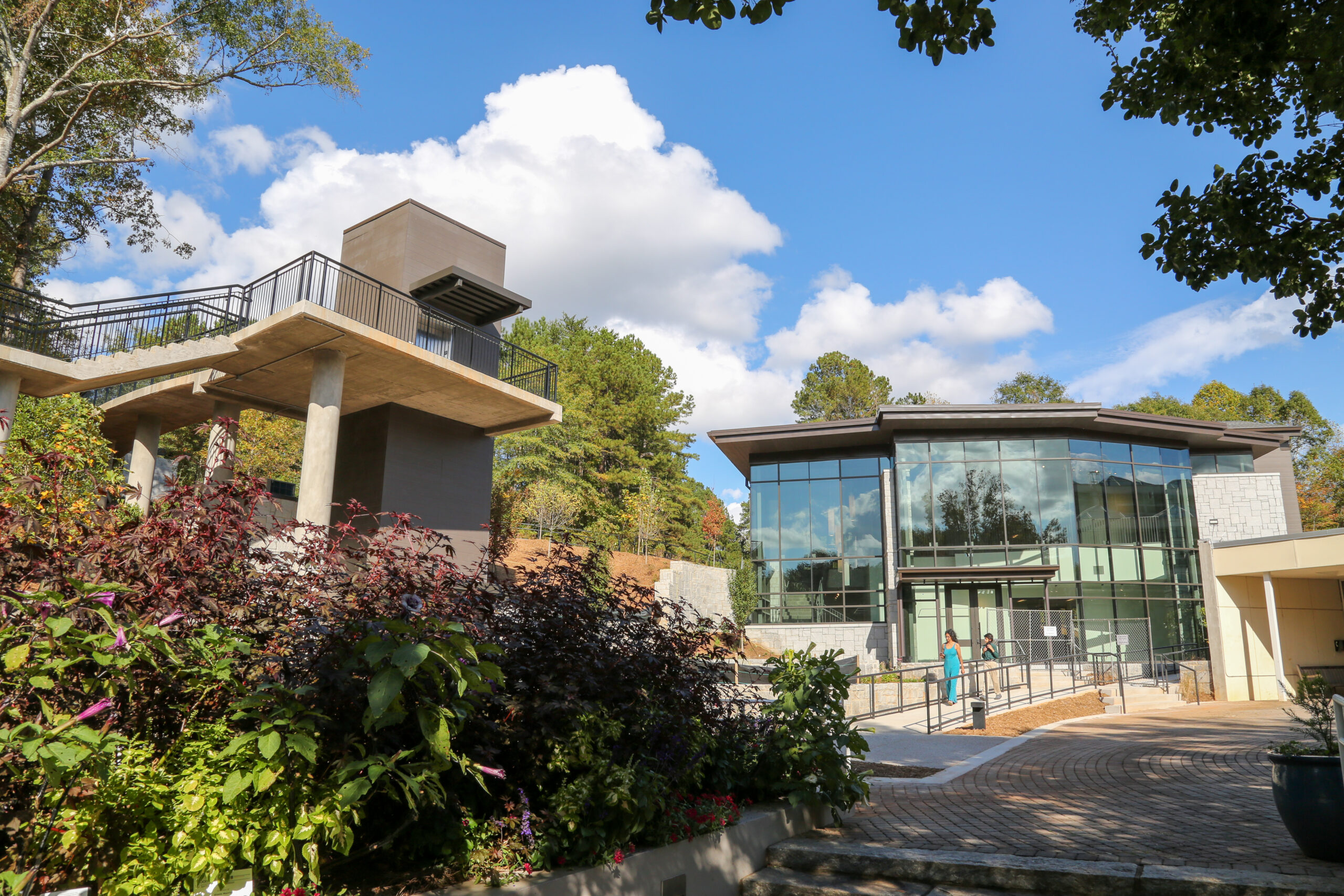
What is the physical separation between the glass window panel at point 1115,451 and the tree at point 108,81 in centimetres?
2422

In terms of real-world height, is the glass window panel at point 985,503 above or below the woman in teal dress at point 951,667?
above

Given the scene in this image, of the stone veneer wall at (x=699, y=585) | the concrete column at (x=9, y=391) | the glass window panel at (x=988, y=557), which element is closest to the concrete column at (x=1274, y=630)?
the glass window panel at (x=988, y=557)

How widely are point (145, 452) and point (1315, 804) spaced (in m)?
23.3

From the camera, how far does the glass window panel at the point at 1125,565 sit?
24875 mm

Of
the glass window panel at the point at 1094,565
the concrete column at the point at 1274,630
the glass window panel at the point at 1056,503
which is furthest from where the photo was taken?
the glass window panel at the point at 1056,503

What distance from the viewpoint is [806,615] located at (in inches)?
1052

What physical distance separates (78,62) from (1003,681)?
23.9 meters

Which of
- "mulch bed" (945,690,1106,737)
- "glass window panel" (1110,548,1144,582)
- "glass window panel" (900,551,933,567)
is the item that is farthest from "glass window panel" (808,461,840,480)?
"mulch bed" (945,690,1106,737)

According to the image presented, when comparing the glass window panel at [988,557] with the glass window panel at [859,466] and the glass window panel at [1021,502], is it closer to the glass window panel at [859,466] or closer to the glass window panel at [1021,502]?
the glass window panel at [1021,502]

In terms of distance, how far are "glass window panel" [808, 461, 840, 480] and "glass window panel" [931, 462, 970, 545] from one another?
10.4 feet

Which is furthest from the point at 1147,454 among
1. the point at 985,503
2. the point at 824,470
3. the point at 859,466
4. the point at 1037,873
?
the point at 1037,873

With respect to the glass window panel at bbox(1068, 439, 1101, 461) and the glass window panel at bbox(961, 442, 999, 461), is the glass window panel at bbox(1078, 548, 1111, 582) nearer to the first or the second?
the glass window panel at bbox(1068, 439, 1101, 461)

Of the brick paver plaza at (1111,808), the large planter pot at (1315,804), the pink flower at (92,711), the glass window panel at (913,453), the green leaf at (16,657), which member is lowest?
the brick paver plaza at (1111,808)

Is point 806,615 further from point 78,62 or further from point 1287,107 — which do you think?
point 78,62
